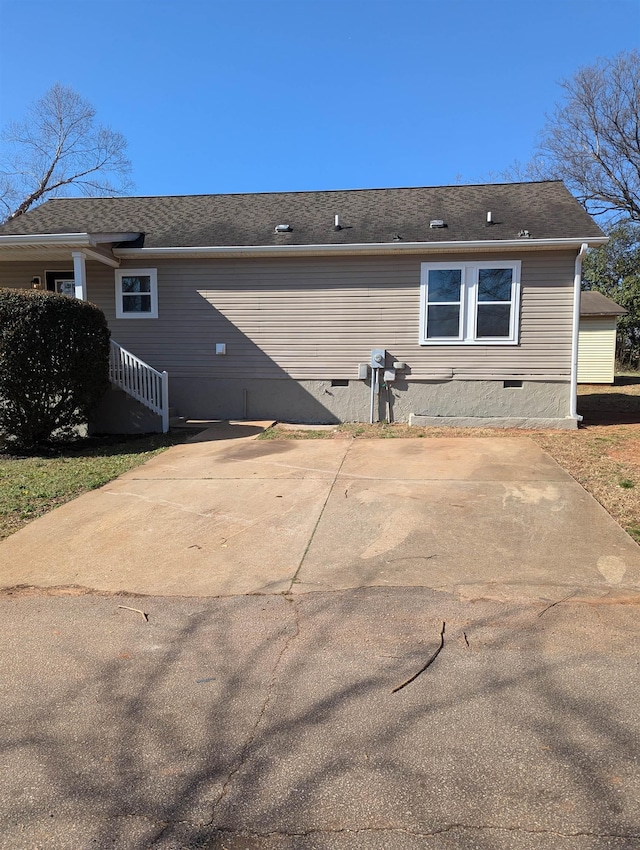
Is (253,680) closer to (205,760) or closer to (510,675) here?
(205,760)

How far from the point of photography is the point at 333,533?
525 cm

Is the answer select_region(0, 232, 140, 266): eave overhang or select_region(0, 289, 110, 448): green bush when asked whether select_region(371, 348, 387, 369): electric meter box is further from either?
select_region(0, 232, 140, 266): eave overhang

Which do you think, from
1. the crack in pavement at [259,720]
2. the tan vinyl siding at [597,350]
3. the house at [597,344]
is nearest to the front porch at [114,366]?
the crack in pavement at [259,720]

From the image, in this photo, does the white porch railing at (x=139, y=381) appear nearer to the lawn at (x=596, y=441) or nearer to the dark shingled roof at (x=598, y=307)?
the lawn at (x=596, y=441)

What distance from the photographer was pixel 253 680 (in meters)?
3.00

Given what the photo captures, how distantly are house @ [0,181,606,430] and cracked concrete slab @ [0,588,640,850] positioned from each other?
25.5 feet

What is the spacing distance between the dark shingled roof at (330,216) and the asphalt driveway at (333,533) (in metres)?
5.41

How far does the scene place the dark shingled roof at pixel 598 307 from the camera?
2080 centimetres

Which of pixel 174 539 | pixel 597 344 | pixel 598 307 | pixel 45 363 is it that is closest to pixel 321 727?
pixel 174 539

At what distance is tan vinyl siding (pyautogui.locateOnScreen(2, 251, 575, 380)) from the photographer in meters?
11.0

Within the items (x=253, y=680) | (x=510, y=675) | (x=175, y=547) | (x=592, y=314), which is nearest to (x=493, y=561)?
(x=510, y=675)

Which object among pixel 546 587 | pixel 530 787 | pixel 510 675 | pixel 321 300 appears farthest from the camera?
pixel 321 300

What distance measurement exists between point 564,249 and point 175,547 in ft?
29.9

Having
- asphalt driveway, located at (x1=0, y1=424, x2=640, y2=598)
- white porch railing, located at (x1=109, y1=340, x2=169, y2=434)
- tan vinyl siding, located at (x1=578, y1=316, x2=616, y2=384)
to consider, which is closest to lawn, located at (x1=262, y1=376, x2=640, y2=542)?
asphalt driveway, located at (x1=0, y1=424, x2=640, y2=598)
